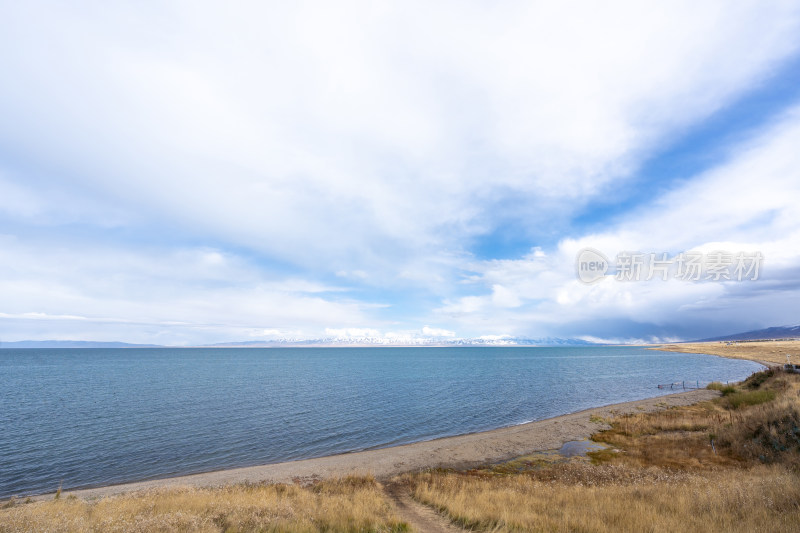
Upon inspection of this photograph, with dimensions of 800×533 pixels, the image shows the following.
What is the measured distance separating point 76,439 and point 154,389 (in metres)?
37.7

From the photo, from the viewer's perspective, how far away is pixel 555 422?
121 ft

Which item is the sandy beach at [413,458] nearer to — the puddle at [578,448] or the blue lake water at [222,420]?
the puddle at [578,448]

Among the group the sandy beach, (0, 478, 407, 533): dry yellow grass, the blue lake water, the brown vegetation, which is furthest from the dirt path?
the blue lake water

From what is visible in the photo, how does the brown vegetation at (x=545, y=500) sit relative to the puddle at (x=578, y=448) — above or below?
above

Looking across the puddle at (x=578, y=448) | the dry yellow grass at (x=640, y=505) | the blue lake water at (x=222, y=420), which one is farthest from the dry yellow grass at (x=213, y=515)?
the puddle at (x=578, y=448)

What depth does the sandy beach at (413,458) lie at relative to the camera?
22.9 m

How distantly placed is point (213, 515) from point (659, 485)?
17.2 m

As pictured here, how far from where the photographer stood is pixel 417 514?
14.8m

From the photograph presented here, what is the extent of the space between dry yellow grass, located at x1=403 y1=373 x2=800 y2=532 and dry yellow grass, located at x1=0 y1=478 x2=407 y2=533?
3526 mm

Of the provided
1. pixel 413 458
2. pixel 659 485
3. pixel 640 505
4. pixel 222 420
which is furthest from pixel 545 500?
pixel 222 420

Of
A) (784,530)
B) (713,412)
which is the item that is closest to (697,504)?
(784,530)

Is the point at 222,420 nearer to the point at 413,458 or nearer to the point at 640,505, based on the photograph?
the point at 413,458

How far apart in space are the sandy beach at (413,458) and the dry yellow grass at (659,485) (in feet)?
9.98

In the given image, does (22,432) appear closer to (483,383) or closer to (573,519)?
(573,519)
